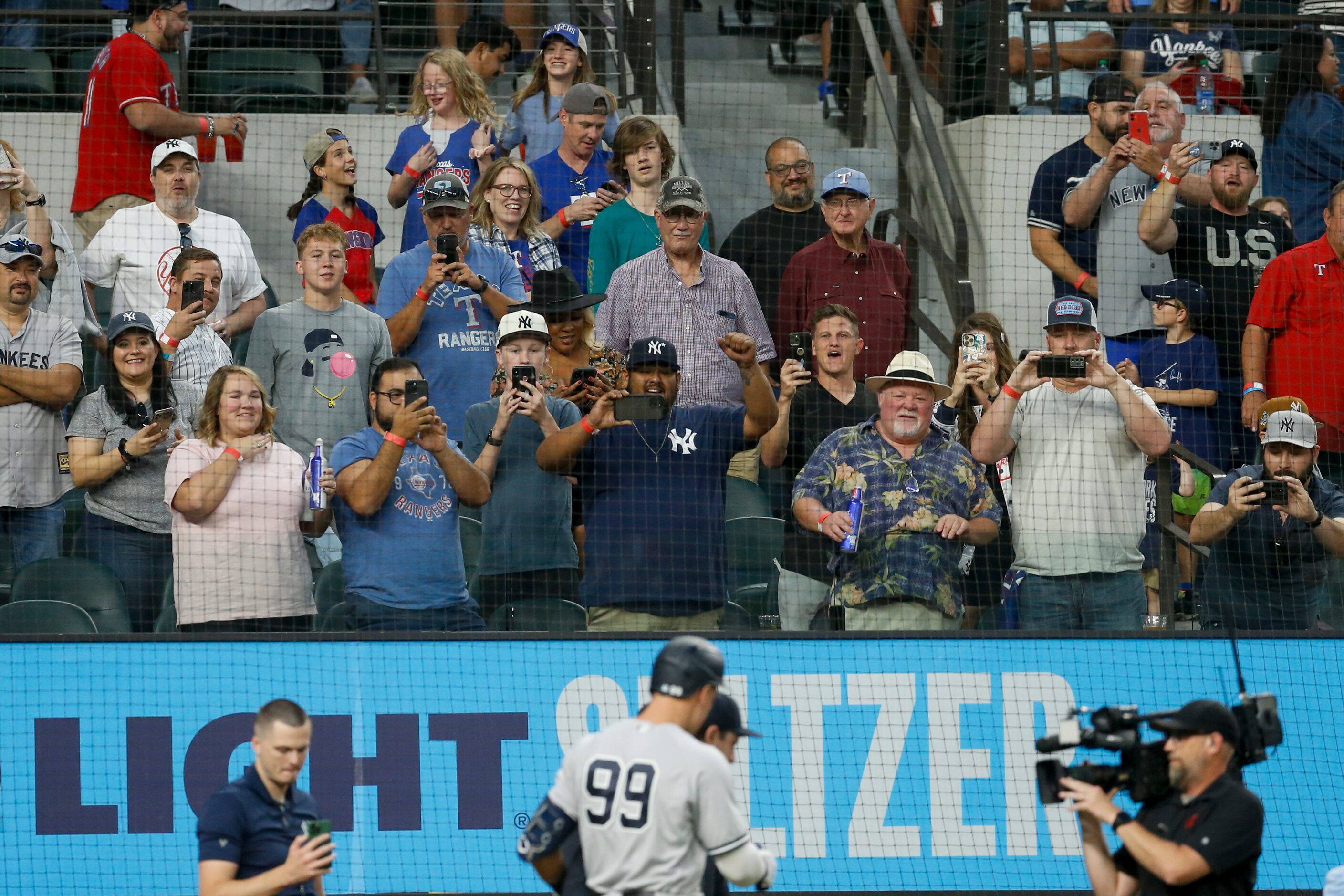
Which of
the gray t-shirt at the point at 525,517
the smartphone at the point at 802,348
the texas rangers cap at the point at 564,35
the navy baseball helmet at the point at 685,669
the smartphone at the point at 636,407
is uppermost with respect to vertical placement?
the texas rangers cap at the point at 564,35

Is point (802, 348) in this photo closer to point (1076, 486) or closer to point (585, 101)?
point (1076, 486)

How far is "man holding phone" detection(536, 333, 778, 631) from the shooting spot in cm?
805

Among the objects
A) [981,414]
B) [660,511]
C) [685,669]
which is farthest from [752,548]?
[685,669]

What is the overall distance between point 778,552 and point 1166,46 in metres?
5.84

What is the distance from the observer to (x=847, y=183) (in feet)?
31.2

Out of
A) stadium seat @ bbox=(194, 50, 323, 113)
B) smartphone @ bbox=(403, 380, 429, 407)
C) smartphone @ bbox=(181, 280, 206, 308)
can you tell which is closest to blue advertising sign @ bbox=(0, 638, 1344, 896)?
smartphone @ bbox=(403, 380, 429, 407)

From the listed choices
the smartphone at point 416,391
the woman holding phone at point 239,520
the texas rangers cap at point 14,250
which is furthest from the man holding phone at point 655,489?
the texas rangers cap at point 14,250

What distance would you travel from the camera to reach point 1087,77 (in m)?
12.7

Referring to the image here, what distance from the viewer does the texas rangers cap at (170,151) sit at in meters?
9.45

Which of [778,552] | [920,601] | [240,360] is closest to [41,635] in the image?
[240,360]

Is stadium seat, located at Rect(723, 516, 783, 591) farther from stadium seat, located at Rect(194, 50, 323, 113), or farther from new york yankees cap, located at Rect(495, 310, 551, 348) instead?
stadium seat, located at Rect(194, 50, 323, 113)

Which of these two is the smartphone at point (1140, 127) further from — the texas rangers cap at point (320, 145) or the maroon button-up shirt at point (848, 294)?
the texas rangers cap at point (320, 145)

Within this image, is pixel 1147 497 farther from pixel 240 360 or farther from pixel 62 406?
pixel 62 406

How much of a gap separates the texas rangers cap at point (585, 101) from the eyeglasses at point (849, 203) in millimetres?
1460
